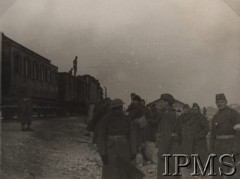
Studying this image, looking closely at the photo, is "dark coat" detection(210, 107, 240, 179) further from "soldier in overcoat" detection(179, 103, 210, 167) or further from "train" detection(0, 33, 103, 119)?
"train" detection(0, 33, 103, 119)

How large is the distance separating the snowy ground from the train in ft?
0.73

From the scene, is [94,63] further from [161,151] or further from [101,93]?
[161,151]

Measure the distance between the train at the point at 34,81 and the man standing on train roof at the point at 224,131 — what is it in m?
1.29

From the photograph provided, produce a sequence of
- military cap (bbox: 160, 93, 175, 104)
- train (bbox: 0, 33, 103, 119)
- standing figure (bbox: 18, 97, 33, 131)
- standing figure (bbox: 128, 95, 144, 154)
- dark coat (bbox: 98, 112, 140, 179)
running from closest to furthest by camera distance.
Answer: dark coat (bbox: 98, 112, 140, 179) → military cap (bbox: 160, 93, 175, 104) → standing figure (bbox: 128, 95, 144, 154) → standing figure (bbox: 18, 97, 33, 131) → train (bbox: 0, 33, 103, 119)

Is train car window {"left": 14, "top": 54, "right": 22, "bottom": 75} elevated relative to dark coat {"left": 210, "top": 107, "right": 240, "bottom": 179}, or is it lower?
elevated

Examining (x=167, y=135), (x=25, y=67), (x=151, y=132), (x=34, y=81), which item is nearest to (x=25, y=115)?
(x=34, y=81)

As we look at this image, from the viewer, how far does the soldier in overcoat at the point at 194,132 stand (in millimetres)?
4277

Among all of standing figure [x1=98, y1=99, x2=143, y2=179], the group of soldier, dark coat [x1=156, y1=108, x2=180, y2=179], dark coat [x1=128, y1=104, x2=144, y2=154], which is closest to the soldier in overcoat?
the group of soldier

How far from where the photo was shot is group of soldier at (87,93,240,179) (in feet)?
Result: 12.9

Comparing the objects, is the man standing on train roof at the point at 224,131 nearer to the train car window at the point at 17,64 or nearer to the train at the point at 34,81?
the train at the point at 34,81

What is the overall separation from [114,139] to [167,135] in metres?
0.55

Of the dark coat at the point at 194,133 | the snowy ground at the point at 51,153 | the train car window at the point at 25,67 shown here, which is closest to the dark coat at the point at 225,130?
the dark coat at the point at 194,133

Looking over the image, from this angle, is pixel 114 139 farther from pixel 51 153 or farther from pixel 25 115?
pixel 25 115

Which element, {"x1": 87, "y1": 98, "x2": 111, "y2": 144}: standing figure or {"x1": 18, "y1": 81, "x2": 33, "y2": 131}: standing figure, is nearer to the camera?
{"x1": 87, "y1": 98, "x2": 111, "y2": 144}: standing figure
